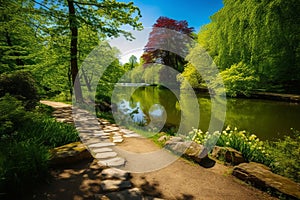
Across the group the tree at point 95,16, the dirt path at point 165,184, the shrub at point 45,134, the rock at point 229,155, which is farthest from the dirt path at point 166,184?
the tree at point 95,16

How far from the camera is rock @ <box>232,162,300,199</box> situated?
94.0 inches

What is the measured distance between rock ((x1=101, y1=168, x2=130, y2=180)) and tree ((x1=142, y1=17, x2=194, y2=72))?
72.5 feet

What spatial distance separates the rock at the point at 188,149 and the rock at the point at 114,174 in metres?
1.47

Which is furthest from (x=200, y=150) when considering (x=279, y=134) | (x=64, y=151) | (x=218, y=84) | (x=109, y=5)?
(x=218, y=84)

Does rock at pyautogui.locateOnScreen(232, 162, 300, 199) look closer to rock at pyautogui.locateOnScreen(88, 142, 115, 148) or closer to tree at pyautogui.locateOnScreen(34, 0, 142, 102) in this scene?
rock at pyautogui.locateOnScreen(88, 142, 115, 148)

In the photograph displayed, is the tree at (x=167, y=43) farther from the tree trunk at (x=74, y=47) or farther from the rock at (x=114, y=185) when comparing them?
the rock at (x=114, y=185)

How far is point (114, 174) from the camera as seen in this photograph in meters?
2.74

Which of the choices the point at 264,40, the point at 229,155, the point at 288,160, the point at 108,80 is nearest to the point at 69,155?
the point at 229,155

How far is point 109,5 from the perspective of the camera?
718 centimetres

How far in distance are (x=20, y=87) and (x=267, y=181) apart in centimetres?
649

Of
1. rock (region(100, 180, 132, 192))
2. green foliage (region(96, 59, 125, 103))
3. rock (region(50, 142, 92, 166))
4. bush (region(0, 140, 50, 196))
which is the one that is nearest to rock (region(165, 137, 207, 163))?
rock (region(100, 180, 132, 192))

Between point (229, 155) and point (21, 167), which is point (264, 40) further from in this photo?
point (21, 167)

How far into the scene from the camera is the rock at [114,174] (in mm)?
2666

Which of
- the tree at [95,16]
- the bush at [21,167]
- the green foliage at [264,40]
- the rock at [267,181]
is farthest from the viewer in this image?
the green foliage at [264,40]
